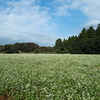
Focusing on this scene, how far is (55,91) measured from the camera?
5578 mm

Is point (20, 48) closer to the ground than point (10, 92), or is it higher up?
higher up

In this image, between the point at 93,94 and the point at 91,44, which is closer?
the point at 93,94

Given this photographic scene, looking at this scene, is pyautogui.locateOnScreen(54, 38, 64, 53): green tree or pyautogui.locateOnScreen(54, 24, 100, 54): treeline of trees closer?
pyautogui.locateOnScreen(54, 24, 100, 54): treeline of trees

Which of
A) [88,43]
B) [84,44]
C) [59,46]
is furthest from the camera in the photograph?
[59,46]

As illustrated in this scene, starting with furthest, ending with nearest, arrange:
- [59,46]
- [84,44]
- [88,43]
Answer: [59,46], [84,44], [88,43]

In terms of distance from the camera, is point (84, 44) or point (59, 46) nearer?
point (84, 44)

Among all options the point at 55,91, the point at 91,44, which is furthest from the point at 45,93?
the point at 91,44

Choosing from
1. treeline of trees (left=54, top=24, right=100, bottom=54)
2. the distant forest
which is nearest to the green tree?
the distant forest

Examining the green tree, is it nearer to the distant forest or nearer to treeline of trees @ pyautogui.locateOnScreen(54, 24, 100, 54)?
the distant forest

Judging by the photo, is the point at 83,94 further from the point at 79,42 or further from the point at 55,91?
the point at 79,42

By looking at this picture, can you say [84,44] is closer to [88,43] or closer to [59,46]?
[88,43]

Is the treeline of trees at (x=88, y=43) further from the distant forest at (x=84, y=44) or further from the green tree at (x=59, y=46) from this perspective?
the green tree at (x=59, y=46)

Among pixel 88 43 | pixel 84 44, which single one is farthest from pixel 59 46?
pixel 88 43

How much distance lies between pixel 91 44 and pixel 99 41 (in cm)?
366
